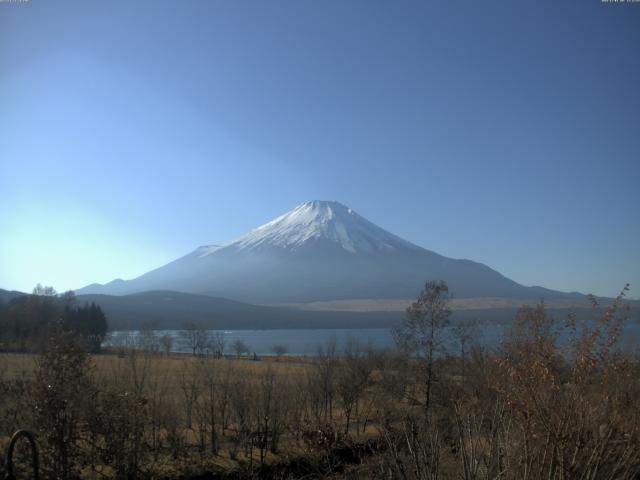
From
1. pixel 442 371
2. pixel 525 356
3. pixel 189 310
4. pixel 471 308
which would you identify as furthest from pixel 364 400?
pixel 471 308

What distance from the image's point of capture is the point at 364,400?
2917 cm

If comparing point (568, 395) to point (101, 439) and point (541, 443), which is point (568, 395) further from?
point (101, 439)

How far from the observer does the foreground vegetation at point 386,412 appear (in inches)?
255

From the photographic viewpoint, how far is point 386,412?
21.6 m

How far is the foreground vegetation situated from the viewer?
255 inches

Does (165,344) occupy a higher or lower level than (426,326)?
lower

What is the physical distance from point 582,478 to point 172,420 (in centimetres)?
1774

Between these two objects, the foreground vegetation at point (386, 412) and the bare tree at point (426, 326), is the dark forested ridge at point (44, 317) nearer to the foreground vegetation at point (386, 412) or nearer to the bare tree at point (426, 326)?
the foreground vegetation at point (386, 412)

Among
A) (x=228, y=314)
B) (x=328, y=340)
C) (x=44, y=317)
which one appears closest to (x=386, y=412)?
(x=44, y=317)

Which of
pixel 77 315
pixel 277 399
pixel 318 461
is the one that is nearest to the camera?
pixel 318 461

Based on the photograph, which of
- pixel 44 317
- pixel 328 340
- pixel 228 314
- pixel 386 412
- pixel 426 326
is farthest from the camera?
pixel 228 314

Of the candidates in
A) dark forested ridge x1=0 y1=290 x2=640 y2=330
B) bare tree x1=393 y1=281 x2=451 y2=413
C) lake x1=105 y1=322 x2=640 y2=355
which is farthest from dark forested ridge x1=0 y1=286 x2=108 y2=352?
dark forested ridge x1=0 y1=290 x2=640 y2=330

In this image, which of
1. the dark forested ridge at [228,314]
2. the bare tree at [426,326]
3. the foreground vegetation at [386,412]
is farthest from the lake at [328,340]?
the dark forested ridge at [228,314]

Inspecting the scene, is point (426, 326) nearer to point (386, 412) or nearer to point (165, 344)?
point (386, 412)
